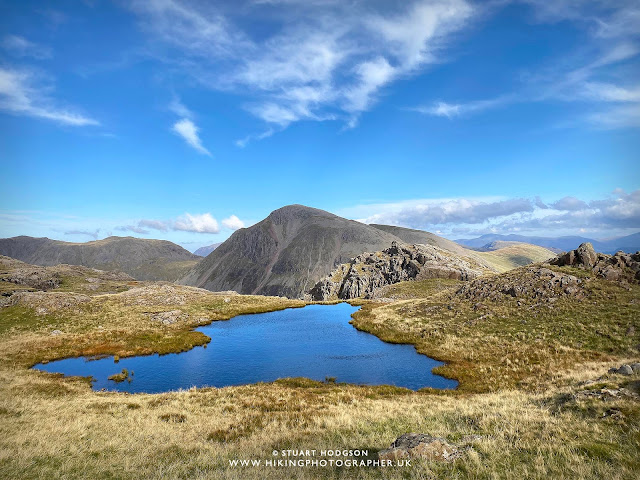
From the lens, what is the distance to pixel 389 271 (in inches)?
4702

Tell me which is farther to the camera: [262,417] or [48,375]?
[48,375]

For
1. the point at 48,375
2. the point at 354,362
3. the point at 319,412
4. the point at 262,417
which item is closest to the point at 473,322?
the point at 354,362

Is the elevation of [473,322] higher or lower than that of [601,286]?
lower

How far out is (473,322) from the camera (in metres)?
50.1

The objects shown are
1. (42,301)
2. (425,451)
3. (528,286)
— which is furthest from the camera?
(42,301)

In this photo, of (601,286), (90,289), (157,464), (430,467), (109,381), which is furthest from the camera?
(90,289)

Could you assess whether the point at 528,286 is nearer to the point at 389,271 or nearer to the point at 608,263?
the point at 608,263

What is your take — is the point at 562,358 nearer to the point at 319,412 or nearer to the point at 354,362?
the point at 354,362

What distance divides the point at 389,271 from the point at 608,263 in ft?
235

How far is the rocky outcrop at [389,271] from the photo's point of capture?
349 feet

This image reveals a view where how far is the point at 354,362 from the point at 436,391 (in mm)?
13514

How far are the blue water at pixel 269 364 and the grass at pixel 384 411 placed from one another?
3035 mm

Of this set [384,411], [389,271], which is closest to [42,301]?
[384,411]

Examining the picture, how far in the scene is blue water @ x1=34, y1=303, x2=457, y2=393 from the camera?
118 ft
